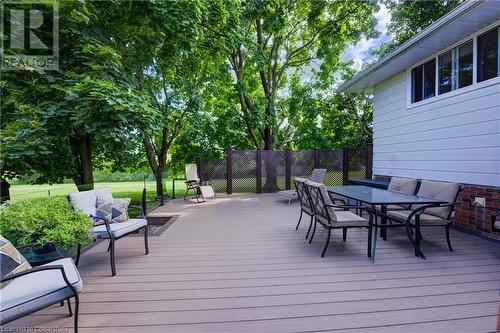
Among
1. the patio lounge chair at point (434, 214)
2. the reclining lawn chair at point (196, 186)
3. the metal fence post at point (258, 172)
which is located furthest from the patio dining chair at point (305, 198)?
the metal fence post at point (258, 172)

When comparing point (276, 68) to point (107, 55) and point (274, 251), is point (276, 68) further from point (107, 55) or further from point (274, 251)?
point (274, 251)

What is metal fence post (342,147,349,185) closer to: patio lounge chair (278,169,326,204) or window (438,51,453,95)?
patio lounge chair (278,169,326,204)

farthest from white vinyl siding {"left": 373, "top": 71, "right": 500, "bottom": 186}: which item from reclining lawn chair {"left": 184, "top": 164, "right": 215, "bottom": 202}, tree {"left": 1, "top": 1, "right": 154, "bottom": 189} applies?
tree {"left": 1, "top": 1, "right": 154, "bottom": 189}

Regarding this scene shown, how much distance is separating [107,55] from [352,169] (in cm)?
843

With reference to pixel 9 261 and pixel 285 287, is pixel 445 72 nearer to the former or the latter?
pixel 285 287

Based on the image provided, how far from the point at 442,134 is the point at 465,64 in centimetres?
122

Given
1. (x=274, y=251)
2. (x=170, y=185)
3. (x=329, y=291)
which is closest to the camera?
(x=329, y=291)

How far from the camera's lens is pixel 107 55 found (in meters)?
3.99

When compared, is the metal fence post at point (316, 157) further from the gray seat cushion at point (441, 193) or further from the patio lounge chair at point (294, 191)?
the gray seat cushion at point (441, 193)

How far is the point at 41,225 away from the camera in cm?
201

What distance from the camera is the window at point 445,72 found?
14.5ft

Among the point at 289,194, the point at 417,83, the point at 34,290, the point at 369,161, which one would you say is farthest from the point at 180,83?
the point at 34,290

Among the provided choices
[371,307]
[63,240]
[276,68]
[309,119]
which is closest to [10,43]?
[63,240]

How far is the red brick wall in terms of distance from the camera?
3652mm
